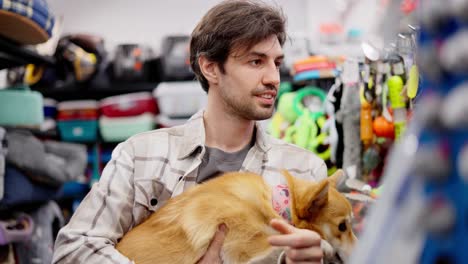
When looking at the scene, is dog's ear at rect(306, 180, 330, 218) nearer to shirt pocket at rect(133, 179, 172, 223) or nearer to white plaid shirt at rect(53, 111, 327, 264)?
white plaid shirt at rect(53, 111, 327, 264)

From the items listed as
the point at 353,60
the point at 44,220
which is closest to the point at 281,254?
the point at 353,60

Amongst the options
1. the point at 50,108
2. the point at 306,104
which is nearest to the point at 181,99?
the point at 50,108

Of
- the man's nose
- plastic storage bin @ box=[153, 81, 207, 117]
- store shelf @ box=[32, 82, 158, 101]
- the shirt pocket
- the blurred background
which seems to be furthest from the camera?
store shelf @ box=[32, 82, 158, 101]

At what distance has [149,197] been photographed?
1.48 m

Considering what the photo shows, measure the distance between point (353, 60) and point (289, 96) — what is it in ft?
3.45

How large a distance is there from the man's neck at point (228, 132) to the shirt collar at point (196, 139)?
2 cm

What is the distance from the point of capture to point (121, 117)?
5023 mm

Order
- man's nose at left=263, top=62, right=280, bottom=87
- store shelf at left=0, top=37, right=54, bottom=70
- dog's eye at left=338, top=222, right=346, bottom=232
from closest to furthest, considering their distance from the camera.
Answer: dog's eye at left=338, top=222, right=346, bottom=232
man's nose at left=263, top=62, right=280, bottom=87
store shelf at left=0, top=37, right=54, bottom=70

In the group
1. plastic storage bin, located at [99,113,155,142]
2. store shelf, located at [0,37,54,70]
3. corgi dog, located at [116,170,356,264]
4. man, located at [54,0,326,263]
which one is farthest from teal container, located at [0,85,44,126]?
corgi dog, located at [116,170,356,264]

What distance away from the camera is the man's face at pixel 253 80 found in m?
1.35

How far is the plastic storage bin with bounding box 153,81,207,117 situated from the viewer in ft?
15.8

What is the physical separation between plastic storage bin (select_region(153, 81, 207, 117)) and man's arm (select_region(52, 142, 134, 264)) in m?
3.27

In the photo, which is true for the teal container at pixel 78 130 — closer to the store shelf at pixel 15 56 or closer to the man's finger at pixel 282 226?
the store shelf at pixel 15 56

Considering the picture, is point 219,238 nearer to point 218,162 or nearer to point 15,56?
point 218,162
